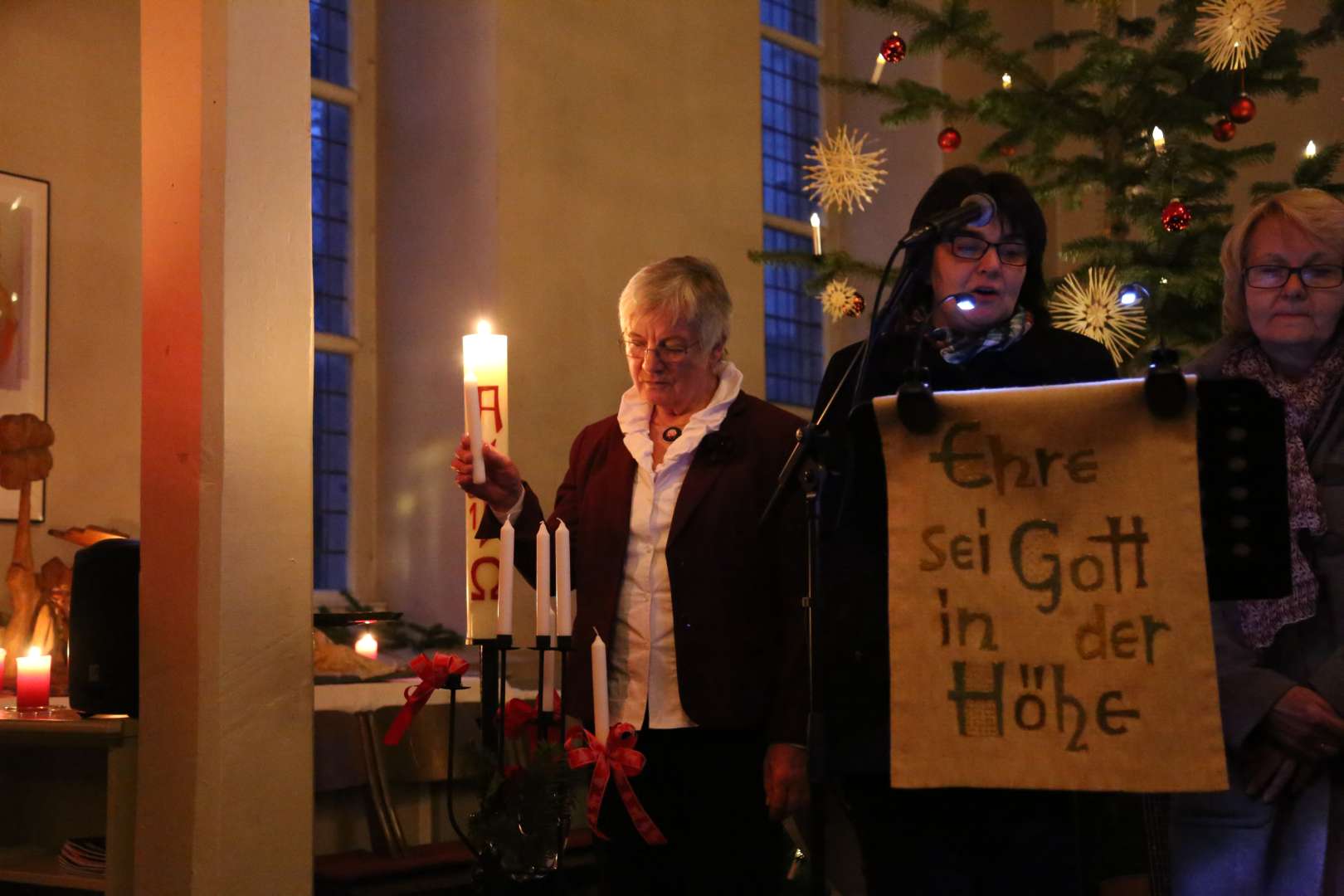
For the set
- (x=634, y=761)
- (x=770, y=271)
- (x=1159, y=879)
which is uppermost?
Result: (x=770, y=271)

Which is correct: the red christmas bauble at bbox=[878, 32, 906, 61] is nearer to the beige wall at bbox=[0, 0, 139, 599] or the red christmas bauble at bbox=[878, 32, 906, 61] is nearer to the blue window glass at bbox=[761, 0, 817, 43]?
the beige wall at bbox=[0, 0, 139, 599]

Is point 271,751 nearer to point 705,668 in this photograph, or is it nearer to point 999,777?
point 705,668

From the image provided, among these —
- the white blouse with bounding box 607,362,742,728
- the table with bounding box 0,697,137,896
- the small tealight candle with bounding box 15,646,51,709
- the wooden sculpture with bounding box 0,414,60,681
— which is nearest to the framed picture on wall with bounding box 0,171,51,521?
the wooden sculpture with bounding box 0,414,60,681

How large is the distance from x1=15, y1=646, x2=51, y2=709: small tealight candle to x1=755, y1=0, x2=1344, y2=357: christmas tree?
7.60 ft

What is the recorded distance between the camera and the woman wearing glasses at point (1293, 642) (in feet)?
6.07

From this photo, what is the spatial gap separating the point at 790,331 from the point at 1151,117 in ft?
9.27

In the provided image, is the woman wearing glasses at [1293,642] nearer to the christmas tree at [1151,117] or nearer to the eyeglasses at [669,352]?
the eyeglasses at [669,352]

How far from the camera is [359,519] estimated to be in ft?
16.3

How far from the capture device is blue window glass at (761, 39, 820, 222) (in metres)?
6.57

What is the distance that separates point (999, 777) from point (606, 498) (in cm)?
109

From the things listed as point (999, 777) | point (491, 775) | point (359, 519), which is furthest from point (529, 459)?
point (999, 777)

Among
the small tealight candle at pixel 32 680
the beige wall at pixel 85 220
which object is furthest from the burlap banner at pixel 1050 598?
the beige wall at pixel 85 220

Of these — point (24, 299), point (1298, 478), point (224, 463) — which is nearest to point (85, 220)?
point (24, 299)

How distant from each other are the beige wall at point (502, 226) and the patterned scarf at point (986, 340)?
10.2 ft
